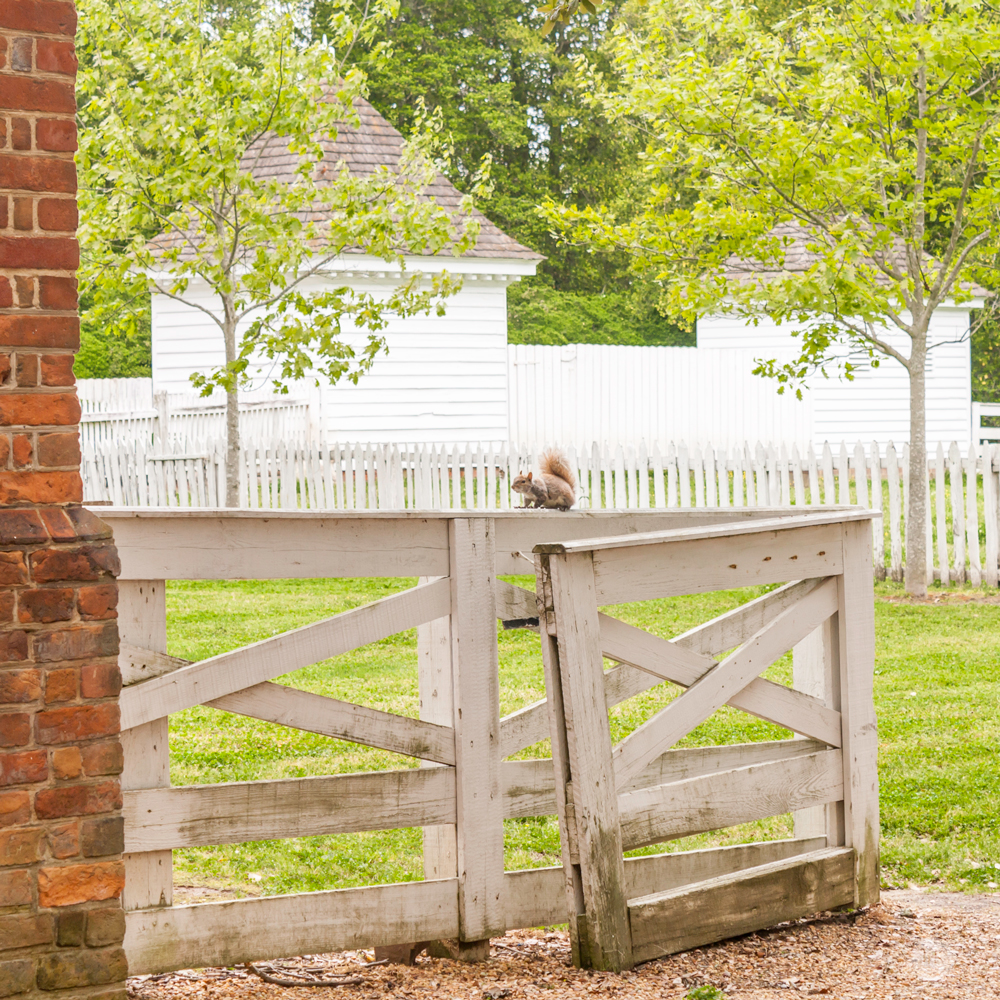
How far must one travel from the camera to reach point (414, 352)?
2258cm

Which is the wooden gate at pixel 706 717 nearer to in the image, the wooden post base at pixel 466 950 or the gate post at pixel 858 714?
the gate post at pixel 858 714

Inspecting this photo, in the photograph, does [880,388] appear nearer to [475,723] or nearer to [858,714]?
[858,714]

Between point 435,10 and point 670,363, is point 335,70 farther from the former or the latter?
point 435,10

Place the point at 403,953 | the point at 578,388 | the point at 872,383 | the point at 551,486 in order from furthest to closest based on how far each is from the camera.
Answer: the point at 872,383 < the point at 578,388 < the point at 551,486 < the point at 403,953

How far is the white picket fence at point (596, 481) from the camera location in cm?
1303

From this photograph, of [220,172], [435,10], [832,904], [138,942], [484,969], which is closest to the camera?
[138,942]

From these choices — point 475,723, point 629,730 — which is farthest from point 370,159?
point 475,723

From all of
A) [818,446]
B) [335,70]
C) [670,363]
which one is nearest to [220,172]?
[335,70]

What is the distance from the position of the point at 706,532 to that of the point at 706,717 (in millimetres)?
604

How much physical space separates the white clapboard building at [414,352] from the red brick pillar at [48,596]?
18370mm

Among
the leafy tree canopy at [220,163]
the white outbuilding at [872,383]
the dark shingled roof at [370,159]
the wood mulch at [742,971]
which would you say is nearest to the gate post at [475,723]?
the wood mulch at [742,971]

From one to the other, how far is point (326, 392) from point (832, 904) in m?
17.7

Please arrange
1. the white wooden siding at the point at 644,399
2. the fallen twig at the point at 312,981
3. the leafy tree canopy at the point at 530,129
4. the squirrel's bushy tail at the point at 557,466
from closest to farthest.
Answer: the fallen twig at the point at 312,981 < the squirrel's bushy tail at the point at 557,466 < the white wooden siding at the point at 644,399 < the leafy tree canopy at the point at 530,129

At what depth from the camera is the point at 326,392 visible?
21406mm
